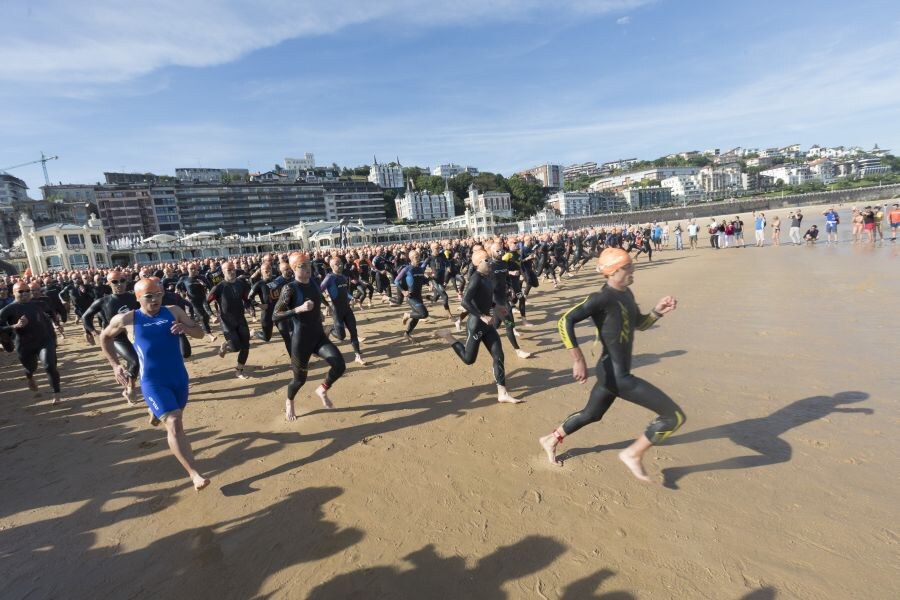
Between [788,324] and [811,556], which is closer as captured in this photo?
[811,556]

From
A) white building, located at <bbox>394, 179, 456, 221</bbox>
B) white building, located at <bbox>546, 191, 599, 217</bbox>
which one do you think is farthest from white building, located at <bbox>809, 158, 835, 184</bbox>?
white building, located at <bbox>394, 179, 456, 221</bbox>

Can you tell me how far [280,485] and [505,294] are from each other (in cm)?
421

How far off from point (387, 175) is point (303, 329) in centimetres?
17160

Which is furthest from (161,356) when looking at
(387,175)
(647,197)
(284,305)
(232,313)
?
(647,197)

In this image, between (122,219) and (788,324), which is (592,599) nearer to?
(788,324)

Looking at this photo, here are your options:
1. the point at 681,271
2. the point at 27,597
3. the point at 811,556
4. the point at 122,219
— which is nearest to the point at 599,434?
the point at 811,556

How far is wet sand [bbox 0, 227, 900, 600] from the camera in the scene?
8.95 ft

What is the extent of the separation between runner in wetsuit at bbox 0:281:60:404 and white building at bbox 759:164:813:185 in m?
219

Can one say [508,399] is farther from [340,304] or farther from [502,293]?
[340,304]

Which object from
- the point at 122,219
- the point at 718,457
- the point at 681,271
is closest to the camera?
the point at 718,457

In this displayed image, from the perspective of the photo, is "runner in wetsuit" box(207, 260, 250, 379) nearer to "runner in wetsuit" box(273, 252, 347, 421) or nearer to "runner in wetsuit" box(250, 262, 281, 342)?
"runner in wetsuit" box(250, 262, 281, 342)

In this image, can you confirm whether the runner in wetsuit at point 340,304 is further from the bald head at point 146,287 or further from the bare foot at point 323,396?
the bald head at point 146,287

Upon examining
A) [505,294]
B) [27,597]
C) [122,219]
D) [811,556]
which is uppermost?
[122,219]

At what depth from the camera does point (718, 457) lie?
3.76m
